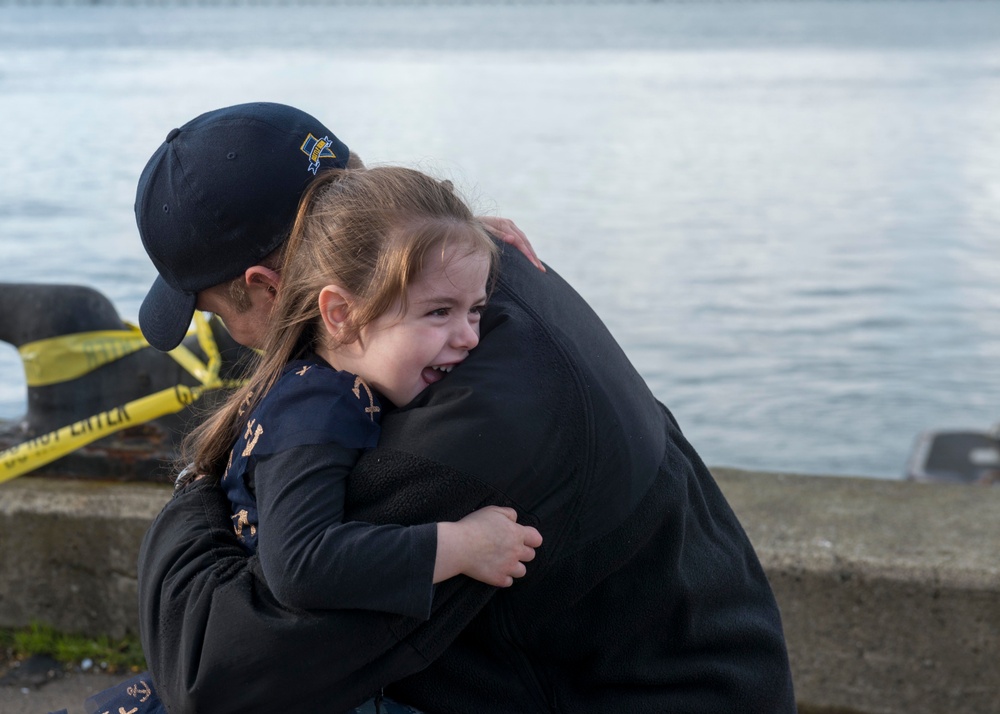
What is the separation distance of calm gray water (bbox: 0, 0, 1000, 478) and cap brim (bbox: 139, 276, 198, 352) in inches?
16.7

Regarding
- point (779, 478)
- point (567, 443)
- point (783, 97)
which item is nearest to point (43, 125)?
point (783, 97)

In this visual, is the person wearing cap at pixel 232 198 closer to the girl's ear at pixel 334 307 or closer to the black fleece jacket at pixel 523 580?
the girl's ear at pixel 334 307

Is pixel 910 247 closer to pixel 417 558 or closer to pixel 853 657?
pixel 853 657

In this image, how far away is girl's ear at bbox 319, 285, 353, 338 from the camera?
1.72 metres

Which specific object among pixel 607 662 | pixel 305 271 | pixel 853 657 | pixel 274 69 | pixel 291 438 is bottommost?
pixel 274 69

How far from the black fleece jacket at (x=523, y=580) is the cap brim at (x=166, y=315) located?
0.93ft

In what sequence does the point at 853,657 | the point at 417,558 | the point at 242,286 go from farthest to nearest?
the point at 853,657
the point at 242,286
the point at 417,558

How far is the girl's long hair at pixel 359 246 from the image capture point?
5.54 feet

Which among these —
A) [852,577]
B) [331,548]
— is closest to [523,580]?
[331,548]

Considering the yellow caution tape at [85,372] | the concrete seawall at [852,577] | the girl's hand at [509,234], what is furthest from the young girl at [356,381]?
the yellow caution tape at [85,372]

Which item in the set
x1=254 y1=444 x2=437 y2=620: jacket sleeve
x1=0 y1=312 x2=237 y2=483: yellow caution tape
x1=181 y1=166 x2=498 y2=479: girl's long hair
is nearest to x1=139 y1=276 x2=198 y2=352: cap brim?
x1=181 y1=166 x2=498 y2=479: girl's long hair

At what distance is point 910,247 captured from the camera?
12992 millimetres

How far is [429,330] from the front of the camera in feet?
5.60

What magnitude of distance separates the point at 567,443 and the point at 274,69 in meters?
39.3
